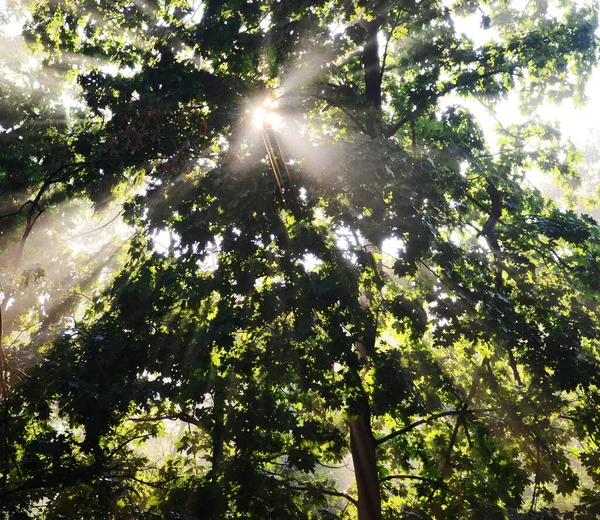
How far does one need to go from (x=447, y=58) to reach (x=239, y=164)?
16.2 feet

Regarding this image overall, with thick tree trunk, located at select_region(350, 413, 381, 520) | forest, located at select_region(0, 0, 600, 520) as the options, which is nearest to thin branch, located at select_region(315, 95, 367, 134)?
forest, located at select_region(0, 0, 600, 520)

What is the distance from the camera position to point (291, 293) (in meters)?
4.83

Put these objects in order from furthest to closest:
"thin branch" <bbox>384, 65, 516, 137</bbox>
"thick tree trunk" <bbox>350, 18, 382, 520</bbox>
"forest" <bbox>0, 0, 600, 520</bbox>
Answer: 1. "thin branch" <bbox>384, 65, 516, 137</bbox>
2. "thick tree trunk" <bbox>350, 18, 382, 520</bbox>
3. "forest" <bbox>0, 0, 600, 520</bbox>

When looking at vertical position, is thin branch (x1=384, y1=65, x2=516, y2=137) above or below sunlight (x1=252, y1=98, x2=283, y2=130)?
above

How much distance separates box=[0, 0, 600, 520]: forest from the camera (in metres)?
4.66

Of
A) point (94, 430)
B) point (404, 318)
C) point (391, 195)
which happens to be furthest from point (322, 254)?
point (94, 430)

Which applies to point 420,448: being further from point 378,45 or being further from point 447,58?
point 378,45

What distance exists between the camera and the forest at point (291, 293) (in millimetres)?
4664

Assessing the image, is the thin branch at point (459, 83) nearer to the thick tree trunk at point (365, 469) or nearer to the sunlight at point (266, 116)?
the sunlight at point (266, 116)

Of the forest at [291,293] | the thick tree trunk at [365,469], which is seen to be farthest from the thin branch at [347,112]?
the thick tree trunk at [365,469]

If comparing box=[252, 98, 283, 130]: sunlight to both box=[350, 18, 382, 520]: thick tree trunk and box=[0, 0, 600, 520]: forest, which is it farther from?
box=[350, 18, 382, 520]: thick tree trunk

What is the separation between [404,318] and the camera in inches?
231

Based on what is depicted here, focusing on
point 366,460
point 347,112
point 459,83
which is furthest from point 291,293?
point 459,83

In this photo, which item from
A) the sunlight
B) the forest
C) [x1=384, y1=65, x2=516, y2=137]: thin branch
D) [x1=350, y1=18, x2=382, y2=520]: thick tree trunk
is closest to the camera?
the forest
